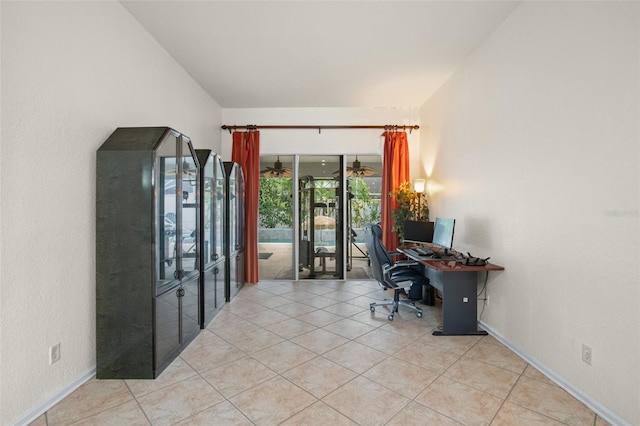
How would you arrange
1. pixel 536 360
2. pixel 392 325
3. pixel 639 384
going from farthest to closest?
1. pixel 392 325
2. pixel 536 360
3. pixel 639 384

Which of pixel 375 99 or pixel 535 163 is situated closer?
pixel 535 163

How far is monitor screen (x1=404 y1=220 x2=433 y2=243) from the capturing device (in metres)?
4.16

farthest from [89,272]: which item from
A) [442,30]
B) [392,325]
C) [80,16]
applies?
[442,30]

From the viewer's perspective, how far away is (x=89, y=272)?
7.41ft

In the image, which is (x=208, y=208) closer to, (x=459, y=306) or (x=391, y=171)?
(x=459, y=306)

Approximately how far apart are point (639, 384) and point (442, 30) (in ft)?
9.81

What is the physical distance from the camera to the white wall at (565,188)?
5.74ft

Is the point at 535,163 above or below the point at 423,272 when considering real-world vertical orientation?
above

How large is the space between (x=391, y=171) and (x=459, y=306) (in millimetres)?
2600

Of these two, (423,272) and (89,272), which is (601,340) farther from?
(89,272)

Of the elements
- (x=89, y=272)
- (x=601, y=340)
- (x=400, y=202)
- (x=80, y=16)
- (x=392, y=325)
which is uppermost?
(x=80, y=16)

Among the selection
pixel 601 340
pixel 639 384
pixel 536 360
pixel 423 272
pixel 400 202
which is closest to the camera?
pixel 639 384

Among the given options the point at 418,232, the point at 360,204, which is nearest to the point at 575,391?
the point at 418,232

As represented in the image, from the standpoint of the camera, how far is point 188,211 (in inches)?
115
